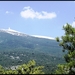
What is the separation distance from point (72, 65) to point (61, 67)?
136 cm

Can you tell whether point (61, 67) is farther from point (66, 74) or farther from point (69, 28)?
point (69, 28)

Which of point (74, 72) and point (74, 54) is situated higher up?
point (74, 54)

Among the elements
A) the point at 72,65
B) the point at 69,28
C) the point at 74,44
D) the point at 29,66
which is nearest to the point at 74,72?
the point at 72,65

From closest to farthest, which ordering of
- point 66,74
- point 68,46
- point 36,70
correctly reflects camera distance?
point 66,74
point 68,46
point 36,70

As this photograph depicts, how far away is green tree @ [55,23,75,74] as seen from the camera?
2680cm

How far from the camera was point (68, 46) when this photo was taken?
2925 centimetres

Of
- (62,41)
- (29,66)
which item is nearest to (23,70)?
(29,66)

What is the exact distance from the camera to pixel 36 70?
32812 millimetres

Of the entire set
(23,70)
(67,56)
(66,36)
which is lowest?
(23,70)

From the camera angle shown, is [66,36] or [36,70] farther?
[36,70]

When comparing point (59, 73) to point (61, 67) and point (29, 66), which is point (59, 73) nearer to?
point (61, 67)

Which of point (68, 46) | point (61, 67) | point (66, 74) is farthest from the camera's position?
point (68, 46)

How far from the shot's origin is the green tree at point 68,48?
2680cm

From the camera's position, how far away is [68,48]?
29219 mm
